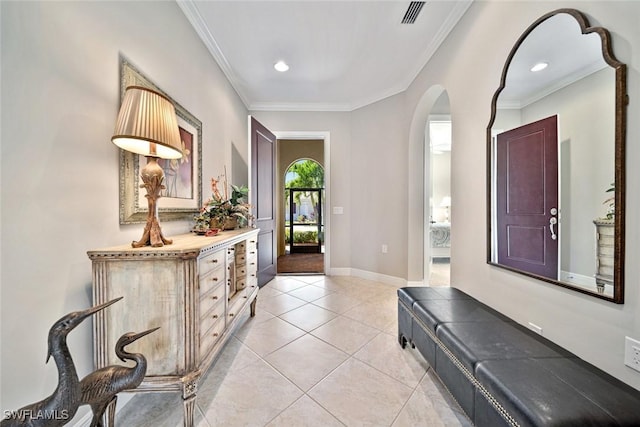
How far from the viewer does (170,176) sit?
6.00 ft

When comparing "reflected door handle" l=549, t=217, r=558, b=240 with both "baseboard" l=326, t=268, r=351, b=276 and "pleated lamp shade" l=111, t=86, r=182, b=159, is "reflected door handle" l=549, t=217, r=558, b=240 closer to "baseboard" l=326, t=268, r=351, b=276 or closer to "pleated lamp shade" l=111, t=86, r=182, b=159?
"pleated lamp shade" l=111, t=86, r=182, b=159

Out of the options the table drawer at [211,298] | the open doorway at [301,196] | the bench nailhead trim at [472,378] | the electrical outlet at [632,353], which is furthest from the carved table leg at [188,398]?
the open doorway at [301,196]

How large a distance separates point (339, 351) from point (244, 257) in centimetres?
115

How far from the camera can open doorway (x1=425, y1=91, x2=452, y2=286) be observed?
3.39m

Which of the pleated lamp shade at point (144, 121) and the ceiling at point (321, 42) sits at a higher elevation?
the ceiling at point (321, 42)

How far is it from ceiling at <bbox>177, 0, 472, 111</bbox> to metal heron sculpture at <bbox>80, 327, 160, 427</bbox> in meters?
2.55

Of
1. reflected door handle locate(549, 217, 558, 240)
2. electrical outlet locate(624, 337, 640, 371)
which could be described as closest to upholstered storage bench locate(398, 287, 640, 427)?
electrical outlet locate(624, 337, 640, 371)

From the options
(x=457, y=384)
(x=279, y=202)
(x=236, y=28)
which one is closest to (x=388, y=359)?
(x=457, y=384)

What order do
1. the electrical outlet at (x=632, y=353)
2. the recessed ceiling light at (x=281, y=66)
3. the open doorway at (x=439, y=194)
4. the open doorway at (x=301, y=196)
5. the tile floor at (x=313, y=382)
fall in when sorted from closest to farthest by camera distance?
the electrical outlet at (x=632, y=353), the tile floor at (x=313, y=382), the recessed ceiling light at (x=281, y=66), the open doorway at (x=439, y=194), the open doorway at (x=301, y=196)

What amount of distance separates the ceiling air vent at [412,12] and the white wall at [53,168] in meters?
2.07

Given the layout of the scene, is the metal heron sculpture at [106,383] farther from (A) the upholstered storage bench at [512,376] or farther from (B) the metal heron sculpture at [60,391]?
(A) the upholstered storage bench at [512,376]

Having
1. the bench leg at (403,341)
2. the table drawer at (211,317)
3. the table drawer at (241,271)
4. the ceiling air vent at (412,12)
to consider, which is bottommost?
the bench leg at (403,341)

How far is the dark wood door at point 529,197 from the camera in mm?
1388

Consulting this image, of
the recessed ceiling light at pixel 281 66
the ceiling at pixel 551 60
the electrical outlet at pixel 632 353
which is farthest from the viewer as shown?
the recessed ceiling light at pixel 281 66
